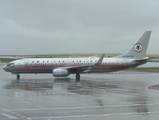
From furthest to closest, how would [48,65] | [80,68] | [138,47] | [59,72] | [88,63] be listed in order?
[48,65] < [138,47] < [88,63] < [80,68] < [59,72]

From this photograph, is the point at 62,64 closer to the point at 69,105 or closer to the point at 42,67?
the point at 42,67

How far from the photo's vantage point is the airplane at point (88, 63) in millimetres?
42375

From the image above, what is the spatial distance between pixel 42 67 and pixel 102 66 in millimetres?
8001

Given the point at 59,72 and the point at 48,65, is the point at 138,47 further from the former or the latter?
the point at 48,65

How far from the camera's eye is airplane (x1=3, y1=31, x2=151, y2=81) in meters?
42.4

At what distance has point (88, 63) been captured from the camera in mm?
43062

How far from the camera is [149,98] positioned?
21469mm

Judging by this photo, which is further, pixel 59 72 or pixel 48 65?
pixel 48 65

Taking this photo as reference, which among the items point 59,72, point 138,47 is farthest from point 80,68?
point 138,47

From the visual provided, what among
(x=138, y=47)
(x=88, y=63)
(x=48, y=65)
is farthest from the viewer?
(x=48, y=65)

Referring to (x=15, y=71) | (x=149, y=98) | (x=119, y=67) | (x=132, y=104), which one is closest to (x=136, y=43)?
(x=119, y=67)

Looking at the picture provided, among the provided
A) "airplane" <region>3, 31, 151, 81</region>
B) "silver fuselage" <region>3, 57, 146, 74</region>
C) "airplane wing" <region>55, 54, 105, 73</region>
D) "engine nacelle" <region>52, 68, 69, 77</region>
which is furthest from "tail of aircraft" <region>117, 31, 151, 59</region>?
"engine nacelle" <region>52, 68, 69, 77</region>

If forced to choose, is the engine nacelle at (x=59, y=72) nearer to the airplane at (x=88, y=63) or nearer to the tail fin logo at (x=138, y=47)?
the airplane at (x=88, y=63)

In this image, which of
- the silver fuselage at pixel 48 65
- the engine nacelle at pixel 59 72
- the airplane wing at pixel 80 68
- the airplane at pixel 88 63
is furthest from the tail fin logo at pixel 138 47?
the engine nacelle at pixel 59 72
